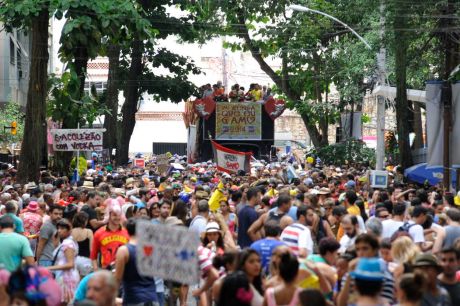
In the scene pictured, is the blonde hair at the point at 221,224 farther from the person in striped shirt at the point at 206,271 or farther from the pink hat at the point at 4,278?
the pink hat at the point at 4,278

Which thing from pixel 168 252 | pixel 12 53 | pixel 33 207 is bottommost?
pixel 33 207

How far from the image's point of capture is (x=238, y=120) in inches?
1948

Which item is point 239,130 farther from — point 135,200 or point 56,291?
point 56,291

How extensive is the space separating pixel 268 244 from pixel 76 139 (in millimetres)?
18509

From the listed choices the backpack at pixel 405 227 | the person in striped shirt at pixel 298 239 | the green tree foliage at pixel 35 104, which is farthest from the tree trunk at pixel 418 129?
the person in striped shirt at pixel 298 239

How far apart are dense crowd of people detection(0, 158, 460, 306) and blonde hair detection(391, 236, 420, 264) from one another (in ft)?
0.04

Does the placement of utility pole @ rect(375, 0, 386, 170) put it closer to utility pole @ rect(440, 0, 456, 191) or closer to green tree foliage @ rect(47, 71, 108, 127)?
utility pole @ rect(440, 0, 456, 191)

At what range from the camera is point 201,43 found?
49.8 metres

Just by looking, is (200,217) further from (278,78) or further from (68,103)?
(278,78)

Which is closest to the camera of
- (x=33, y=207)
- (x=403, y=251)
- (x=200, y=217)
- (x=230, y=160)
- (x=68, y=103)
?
(x=403, y=251)

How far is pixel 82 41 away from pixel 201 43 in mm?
22078

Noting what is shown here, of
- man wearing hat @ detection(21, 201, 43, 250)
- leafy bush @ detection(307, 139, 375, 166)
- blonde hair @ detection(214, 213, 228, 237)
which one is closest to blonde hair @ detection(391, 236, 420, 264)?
blonde hair @ detection(214, 213, 228, 237)

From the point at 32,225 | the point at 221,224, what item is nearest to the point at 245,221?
the point at 221,224

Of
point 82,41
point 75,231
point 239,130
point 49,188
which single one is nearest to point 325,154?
point 239,130
